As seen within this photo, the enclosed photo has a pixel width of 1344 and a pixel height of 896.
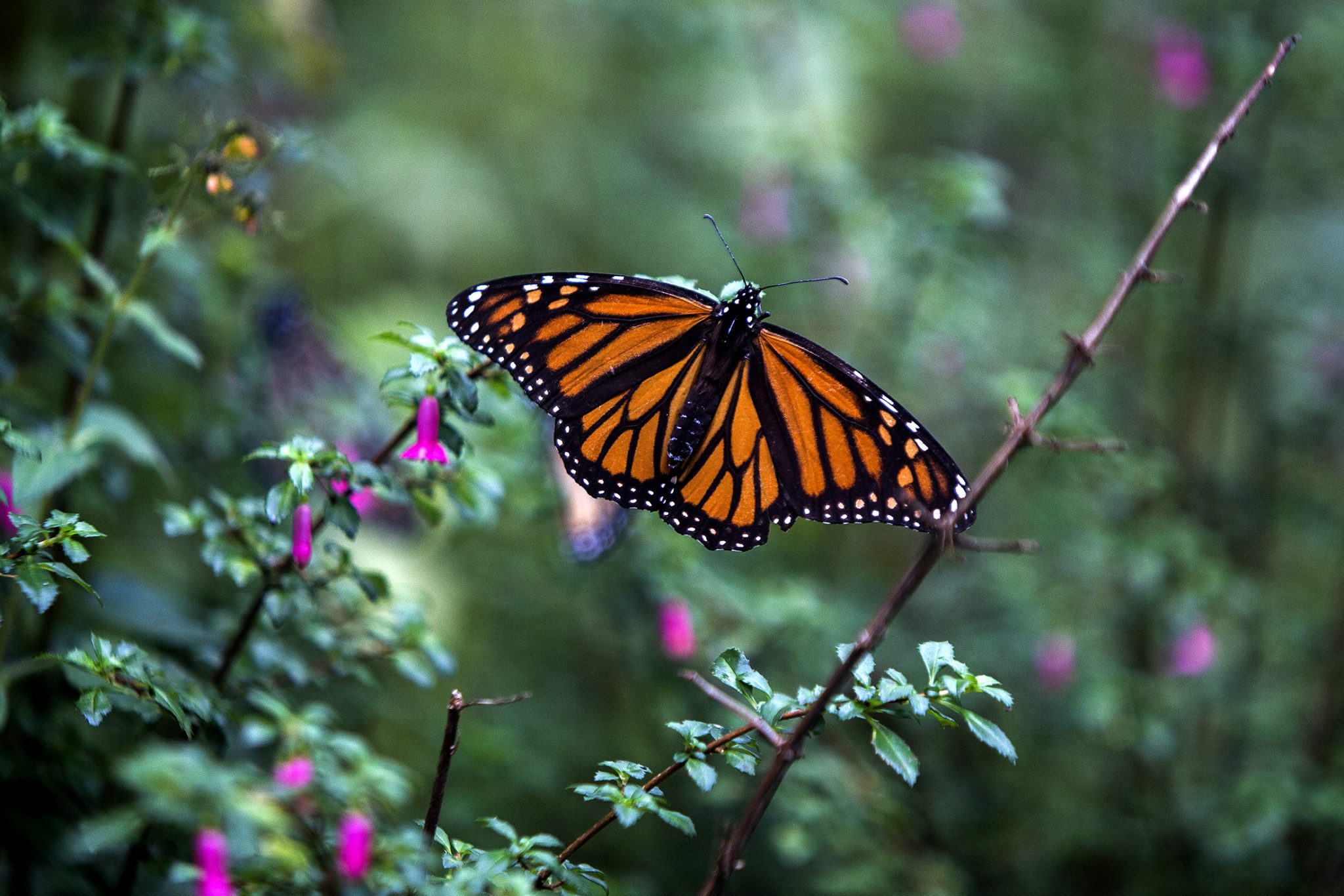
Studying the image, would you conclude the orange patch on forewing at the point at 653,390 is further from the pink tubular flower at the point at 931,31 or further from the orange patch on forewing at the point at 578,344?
the pink tubular flower at the point at 931,31

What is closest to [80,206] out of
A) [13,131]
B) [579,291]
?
[13,131]

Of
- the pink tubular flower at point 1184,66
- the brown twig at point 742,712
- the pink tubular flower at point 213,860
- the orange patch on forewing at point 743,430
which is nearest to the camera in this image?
the pink tubular flower at point 213,860

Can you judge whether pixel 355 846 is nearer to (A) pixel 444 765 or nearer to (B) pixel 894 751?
(A) pixel 444 765

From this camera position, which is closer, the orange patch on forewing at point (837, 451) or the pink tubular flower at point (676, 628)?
the orange patch on forewing at point (837, 451)

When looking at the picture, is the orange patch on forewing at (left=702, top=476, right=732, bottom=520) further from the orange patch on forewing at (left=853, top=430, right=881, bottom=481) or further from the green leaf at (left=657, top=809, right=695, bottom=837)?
the green leaf at (left=657, top=809, right=695, bottom=837)

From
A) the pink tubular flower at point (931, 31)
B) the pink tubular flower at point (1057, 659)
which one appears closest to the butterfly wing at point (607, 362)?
the pink tubular flower at point (1057, 659)

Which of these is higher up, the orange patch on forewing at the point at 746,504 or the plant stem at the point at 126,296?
the orange patch on forewing at the point at 746,504

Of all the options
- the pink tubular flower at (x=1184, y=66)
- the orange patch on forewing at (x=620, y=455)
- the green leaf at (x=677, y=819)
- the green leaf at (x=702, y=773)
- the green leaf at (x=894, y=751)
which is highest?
the pink tubular flower at (x=1184, y=66)
